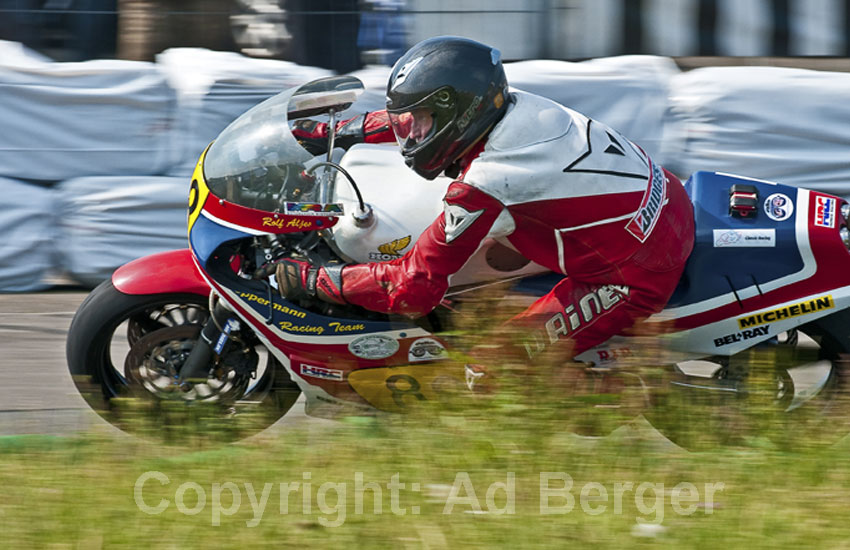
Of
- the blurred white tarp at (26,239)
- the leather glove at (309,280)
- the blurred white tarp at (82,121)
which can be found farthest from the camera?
the blurred white tarp at (82,121)

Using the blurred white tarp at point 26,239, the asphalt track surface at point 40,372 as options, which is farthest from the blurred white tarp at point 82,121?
the asphalt track surface at point 40,372

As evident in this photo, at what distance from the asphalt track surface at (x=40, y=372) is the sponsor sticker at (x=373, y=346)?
0.31 m

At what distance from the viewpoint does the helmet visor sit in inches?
149

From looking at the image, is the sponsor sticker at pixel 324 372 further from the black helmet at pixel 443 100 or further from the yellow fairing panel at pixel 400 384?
the black helmet at pixel 443 100

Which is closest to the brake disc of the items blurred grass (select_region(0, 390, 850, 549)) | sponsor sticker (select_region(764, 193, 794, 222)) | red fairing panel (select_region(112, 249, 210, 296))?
red fairing panel (select_region(112, 249, 210, 296))

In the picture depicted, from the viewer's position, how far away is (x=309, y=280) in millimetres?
3955

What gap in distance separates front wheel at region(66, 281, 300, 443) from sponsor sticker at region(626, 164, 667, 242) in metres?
1.44

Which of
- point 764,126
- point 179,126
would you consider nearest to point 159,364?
point 179,126

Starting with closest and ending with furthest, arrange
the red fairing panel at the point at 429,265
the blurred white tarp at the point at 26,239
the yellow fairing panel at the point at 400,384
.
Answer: the red fairing panel at the point at 429,265 → the yellow fairing panel at the point at 400,384 → the blurred white tarp at the point at 26,239

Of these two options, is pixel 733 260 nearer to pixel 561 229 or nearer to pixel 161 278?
pixel 561 229

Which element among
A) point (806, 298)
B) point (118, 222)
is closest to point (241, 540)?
point (806, 298)

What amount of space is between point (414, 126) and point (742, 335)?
139 centimetres

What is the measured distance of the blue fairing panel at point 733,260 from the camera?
3955 mm

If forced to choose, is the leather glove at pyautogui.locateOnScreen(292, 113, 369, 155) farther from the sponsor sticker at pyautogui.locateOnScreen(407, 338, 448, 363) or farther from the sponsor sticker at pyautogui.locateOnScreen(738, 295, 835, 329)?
the sponsor sticker at pyautogui.locateOnScreen(738, 295, 835, 329)
